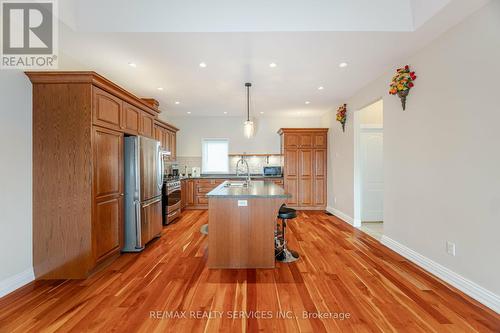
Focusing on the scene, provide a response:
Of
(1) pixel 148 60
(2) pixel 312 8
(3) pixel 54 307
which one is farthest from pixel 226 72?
(3) pixel 54 307

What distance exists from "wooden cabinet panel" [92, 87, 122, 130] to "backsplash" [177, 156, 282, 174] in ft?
11.9

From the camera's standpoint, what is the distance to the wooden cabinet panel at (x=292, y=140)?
5793 millimetres

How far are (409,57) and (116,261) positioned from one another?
4.68m

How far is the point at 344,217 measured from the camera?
4.78 meters

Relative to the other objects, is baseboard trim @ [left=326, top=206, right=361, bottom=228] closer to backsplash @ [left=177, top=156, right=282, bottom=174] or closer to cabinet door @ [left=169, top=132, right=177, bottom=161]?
backsplash @ [left=177, top=156, right=282, bottom=174]

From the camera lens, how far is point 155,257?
2.95 meters

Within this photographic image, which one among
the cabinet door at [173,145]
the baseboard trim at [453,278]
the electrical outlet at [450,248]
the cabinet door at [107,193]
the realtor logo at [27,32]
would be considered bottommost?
the baseboard trim at [453,278]

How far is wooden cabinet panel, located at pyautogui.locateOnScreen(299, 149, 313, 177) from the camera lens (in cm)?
579

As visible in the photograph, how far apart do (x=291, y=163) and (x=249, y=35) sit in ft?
12.5

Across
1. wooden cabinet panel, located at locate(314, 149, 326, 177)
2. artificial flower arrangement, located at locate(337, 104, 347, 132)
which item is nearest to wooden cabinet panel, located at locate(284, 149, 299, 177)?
wooden cabinet panel, located at locate(314, 149, 326, 177)

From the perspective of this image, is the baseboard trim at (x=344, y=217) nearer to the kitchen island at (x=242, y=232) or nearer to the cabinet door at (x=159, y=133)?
the kitchen island at (x=242, y=232)

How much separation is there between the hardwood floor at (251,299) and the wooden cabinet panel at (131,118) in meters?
1.79

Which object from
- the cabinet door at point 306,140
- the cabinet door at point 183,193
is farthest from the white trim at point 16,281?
the cabinet door at point 306,140

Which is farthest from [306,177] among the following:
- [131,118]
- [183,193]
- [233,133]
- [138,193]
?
[131,118]
